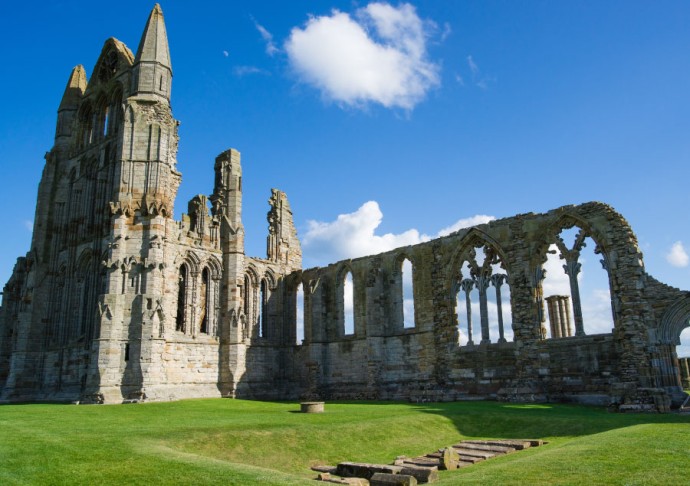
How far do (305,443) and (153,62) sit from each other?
22.3 metres

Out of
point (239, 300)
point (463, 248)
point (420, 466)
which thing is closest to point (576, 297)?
point (463, 248)

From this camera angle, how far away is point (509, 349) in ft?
74.0

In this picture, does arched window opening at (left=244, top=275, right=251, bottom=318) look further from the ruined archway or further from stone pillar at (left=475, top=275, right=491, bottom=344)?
the ruined archway

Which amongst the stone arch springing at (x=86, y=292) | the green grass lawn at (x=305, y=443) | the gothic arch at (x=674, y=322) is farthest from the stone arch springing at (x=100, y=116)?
Answer: the gothic arch at (x=674, y=322)

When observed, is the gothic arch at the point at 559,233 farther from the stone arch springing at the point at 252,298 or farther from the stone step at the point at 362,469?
the stone arch springing at the point at 252,298

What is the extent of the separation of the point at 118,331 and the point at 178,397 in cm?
394

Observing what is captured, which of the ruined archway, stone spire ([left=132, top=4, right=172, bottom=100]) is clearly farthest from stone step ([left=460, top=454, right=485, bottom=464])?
stone spire ([left=132, top=4, right=172, bottom=100])

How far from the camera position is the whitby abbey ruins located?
2036 centimetres

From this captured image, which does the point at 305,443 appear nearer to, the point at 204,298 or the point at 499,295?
the point at 499,295

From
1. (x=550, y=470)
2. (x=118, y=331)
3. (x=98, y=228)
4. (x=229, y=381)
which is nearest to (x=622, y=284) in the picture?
(x=550, y=470)

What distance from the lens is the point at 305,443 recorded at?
43.4ft

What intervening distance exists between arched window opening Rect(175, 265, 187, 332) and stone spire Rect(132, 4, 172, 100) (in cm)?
892

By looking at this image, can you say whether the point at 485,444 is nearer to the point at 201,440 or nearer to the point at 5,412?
the point at 201,440

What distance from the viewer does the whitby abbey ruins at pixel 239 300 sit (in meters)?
20.4
